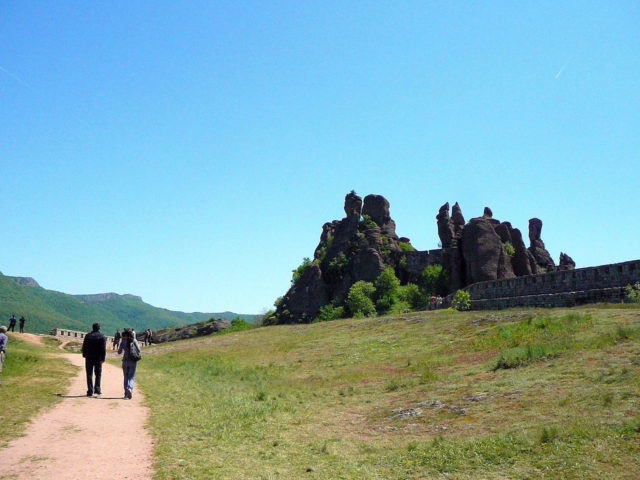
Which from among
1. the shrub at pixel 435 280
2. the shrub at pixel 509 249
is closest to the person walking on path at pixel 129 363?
the shrub at pixel 435 280

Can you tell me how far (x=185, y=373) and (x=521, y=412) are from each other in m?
18.4

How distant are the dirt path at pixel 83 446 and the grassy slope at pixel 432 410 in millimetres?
489

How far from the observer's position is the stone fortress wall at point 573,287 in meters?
29.1

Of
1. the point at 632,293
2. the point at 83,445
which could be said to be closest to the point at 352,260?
the point at 632,293

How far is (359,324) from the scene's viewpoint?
138 ft

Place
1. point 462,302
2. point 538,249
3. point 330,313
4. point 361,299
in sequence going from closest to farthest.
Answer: point 462,302 → point 361,299 → point 538,249 → point 330,313

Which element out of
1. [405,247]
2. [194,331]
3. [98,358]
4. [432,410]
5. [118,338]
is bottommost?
[194,331]

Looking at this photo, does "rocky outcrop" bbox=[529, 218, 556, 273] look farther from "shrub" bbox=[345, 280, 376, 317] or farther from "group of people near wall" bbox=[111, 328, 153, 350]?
"group of people near wall" bbox=[111, 328, 153, 350]

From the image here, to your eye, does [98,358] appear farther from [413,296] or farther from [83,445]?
[413,296]

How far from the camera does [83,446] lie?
9.71 metres

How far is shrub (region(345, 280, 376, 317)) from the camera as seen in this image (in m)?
66.4

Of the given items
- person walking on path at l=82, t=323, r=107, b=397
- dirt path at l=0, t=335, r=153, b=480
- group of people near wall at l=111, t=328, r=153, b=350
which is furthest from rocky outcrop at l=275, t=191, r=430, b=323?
dirt path at l=0, t=335, r=153, b=480

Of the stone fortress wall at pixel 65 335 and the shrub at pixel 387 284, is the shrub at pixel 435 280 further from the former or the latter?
the stone fortress wall at pixel 65 335

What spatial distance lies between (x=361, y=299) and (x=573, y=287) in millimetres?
36558
